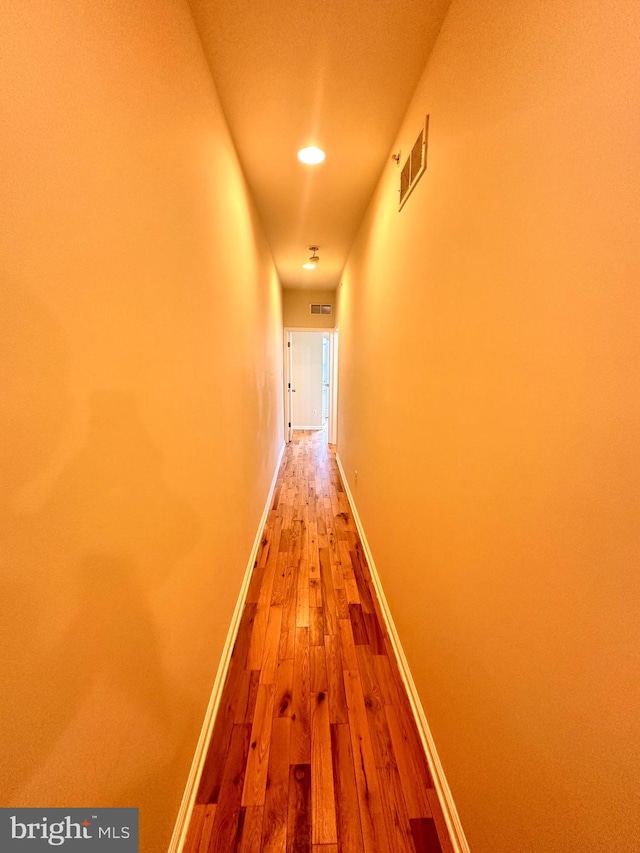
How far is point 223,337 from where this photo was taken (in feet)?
5.25

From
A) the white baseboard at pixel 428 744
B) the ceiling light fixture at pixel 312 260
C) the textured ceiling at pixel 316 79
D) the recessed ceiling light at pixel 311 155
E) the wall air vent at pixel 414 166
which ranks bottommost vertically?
the white baseboard at pixel 428 744

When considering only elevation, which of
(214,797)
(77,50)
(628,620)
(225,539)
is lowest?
(214,797)

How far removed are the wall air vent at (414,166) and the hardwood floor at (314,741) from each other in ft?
7.75

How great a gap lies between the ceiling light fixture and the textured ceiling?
3.80 ft

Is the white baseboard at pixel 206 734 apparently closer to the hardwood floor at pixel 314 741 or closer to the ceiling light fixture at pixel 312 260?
the hardwood floor at pixel 314 741

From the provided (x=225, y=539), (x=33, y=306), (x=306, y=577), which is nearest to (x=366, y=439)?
(x=306, y=577)

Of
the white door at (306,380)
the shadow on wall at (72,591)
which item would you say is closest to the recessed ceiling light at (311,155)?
the shadow on wall at (72,591)

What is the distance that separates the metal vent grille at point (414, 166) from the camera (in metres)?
1.33

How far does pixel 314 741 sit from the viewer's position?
4.23 ft

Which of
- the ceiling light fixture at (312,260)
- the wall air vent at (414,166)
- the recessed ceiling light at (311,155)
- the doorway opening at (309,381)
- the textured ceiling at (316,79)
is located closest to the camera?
the textured ceiling at (316,79)

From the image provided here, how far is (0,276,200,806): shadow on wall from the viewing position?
462 millimetres

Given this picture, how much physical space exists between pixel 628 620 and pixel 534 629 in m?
0.23

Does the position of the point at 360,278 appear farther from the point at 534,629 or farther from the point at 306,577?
the point at 534,629

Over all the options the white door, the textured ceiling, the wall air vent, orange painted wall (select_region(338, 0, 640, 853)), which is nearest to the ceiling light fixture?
the textured ceiling
